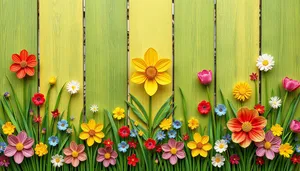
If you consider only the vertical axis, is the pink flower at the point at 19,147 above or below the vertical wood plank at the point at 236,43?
below

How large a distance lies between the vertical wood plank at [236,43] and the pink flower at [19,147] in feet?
1.79

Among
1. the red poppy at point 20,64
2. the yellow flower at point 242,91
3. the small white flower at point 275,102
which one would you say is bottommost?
the small white flower at point 275,102

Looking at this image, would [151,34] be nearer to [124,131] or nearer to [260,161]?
[124,131]

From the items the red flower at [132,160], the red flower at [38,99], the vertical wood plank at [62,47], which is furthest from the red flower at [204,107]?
the red flower at [38,99]

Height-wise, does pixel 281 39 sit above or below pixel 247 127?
above

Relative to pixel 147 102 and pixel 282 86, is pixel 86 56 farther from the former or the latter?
pixel 282 86

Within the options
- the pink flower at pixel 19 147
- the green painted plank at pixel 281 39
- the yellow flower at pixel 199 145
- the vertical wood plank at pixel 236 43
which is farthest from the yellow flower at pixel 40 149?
the green painted plank at pixel 281 39

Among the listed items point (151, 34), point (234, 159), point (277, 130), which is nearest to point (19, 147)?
point (151, 34)

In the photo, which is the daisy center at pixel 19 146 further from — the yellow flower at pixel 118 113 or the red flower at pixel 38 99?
the yellow flower at pixel 118 113

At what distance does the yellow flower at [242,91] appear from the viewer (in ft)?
3.86

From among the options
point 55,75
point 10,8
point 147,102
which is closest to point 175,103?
point 147,102

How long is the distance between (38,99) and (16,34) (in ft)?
0.64

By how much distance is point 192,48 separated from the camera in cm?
120

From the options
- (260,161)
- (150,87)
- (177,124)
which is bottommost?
(260,161)
